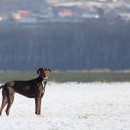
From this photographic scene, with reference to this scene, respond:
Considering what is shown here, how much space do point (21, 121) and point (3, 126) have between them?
110cm

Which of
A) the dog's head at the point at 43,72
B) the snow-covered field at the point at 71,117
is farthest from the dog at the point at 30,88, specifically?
the snow-covered field at the point at 71,117

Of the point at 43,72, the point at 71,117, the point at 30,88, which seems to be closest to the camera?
the point at 71,117

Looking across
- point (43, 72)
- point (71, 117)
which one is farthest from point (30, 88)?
point (71, 117)

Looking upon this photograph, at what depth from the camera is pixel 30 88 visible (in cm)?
2577

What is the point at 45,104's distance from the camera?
3334cm

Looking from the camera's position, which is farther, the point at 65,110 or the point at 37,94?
the point at 65,110

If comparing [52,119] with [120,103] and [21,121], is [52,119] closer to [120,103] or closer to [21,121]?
[21,121]

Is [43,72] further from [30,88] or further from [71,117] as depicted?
[71,117]

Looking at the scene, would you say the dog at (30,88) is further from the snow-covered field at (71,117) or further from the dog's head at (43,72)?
the snow-covered field at (71,117)

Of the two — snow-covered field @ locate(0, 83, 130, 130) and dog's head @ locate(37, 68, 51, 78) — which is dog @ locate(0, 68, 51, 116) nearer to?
dog's head @ locate(37, 68, 51, 78)

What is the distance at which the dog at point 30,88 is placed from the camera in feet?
83.3

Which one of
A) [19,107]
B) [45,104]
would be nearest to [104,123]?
[19,107]

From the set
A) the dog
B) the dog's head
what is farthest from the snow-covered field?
the dog's head

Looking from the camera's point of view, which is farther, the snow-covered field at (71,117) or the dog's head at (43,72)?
the dog's head at (43,72)
